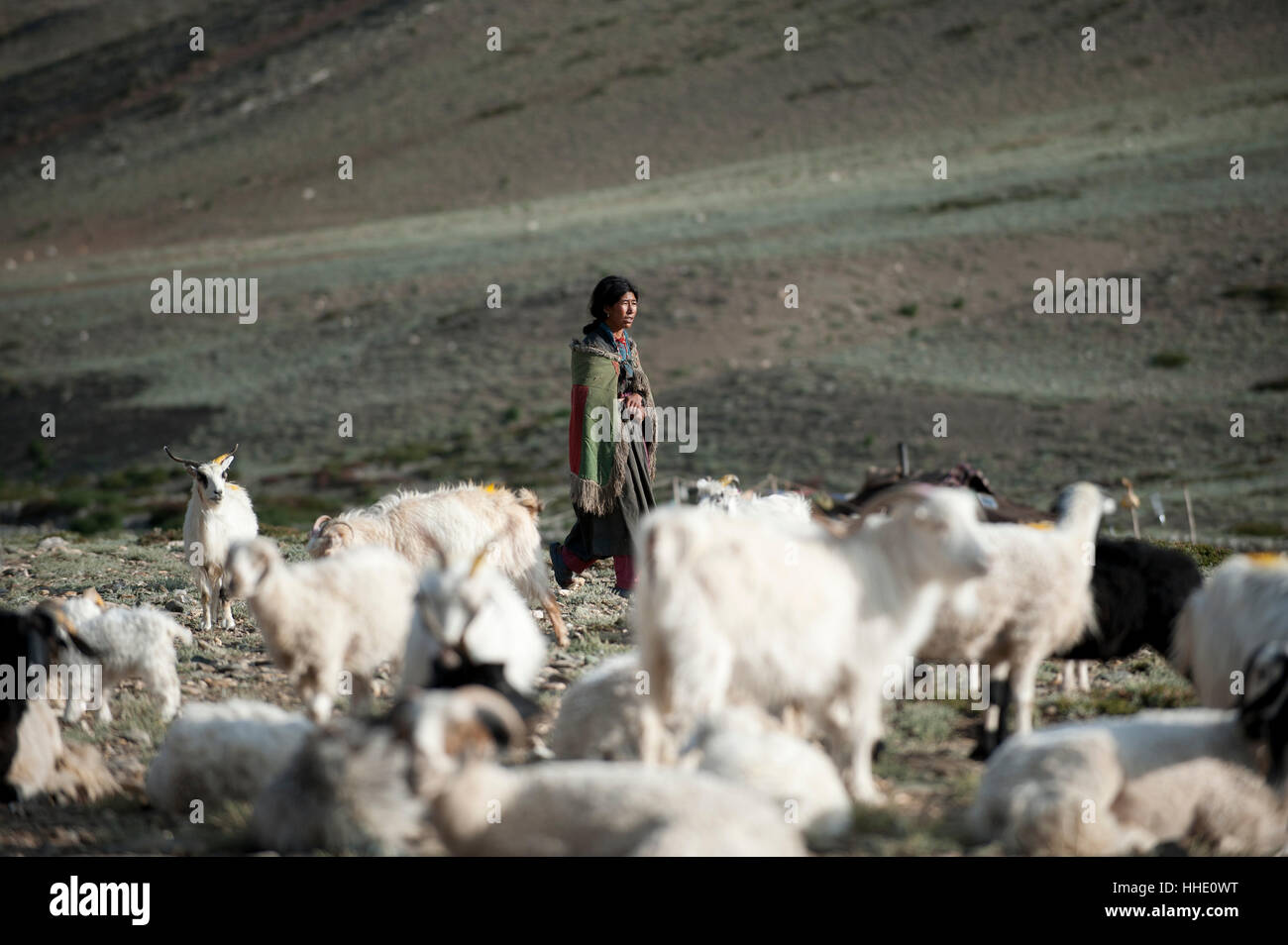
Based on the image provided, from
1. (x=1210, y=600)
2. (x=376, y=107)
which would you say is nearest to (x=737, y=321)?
(x=1210, y=600)

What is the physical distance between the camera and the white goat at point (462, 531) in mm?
9172

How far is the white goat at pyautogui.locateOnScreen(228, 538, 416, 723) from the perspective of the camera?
6.24 m

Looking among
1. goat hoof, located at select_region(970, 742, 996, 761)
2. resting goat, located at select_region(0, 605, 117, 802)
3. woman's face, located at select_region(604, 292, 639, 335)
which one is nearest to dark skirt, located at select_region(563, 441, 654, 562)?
woman's face, located at select_region(604, 292, 639, 335)

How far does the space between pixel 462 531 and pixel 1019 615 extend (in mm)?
4429

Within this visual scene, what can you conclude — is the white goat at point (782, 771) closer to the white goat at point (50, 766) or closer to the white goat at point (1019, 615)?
the white goat at point (1019, 615)

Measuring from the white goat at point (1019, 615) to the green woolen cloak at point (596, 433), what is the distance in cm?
315

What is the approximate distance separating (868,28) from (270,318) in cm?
4836

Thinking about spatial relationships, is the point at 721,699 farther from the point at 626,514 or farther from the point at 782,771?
the point at 626,514

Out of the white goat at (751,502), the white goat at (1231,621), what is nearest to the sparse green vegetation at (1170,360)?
the white goat at (751,502)

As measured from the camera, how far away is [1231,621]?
6098mm

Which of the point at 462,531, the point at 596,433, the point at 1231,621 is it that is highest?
the point at 596,433

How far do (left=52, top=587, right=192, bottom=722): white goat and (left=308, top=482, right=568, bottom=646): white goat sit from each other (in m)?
1.79

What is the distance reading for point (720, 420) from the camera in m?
33.6

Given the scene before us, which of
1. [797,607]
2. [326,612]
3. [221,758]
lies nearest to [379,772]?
[221,758]
